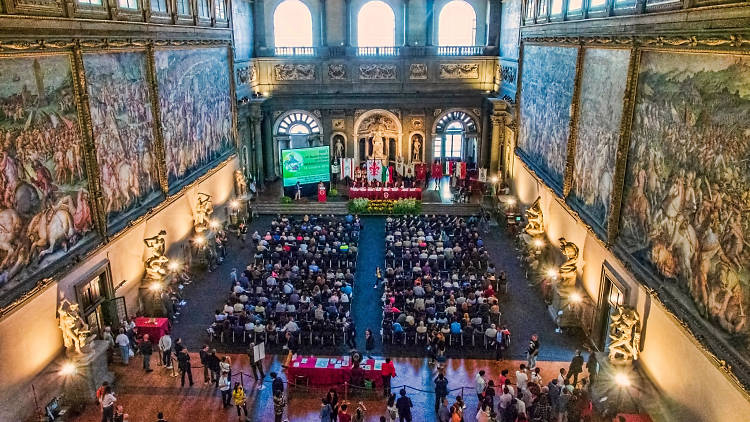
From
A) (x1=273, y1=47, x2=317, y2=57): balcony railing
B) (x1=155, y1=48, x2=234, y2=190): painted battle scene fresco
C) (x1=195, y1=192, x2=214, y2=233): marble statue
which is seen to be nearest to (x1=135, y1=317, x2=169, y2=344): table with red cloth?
(x1=155, y1=48, x2=234, y2=190): painted battle scene fresco

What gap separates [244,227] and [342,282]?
9022 mm

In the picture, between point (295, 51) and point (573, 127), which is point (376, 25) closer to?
point (295, 51)

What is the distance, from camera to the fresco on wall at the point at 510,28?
3059 centimetres

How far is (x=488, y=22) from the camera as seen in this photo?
35188mm

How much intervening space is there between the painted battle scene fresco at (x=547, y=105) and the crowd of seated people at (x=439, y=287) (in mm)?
4654

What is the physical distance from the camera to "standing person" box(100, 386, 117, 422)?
1366cm

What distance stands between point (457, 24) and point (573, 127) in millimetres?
18083

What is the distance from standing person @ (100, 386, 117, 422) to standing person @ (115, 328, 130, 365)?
9.54 feet

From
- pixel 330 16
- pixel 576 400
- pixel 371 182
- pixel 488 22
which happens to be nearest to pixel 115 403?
pixel 576 400

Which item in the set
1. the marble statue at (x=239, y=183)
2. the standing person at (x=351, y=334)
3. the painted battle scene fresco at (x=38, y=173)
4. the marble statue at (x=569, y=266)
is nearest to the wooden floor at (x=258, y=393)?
the standing person at (x=351, y=334)

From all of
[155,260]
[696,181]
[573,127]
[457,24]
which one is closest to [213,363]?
[155,260]

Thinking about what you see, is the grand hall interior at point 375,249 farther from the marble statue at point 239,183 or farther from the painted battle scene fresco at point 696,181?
the marble statue at point 239,183

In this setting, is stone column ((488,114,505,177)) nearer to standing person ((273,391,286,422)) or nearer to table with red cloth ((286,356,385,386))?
table with red cloth ((286,356,385,386))

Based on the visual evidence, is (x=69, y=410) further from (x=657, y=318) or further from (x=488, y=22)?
(x=488, y=22)
